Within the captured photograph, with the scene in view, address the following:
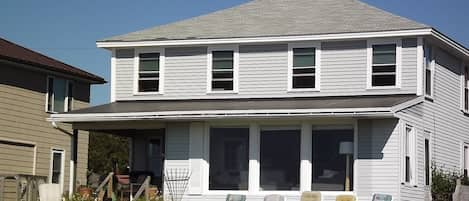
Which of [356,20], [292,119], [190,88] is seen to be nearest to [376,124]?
[292,119]

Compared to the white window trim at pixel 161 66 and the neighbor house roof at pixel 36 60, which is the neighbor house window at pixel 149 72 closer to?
the white window trim at pixel 161 66

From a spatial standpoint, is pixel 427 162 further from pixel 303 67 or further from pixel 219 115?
pixel 219 115

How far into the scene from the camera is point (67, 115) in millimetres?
28078

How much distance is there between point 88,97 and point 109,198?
955cm

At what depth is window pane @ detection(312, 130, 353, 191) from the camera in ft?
86.5

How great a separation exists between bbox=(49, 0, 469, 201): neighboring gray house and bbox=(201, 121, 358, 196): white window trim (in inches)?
1.2

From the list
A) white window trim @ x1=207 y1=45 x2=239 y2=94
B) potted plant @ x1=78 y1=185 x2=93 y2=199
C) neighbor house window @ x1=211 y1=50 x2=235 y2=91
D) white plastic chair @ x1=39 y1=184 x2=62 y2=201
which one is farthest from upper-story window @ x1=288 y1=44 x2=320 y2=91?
white plastic chair @ x1=39 y1=184 x2=62 y2=201

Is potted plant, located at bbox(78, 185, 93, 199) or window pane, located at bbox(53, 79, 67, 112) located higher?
window pane, located at bbox(53, 79, 67, 112)

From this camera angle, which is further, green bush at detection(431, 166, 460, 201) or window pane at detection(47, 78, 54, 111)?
window pane at detection(47, 78, 54, 111)

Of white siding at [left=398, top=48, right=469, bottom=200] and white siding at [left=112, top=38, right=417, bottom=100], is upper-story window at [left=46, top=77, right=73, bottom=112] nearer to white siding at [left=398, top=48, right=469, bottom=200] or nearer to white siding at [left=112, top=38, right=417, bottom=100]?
white siding at [left=112, top=38, right=417, bottom=100]

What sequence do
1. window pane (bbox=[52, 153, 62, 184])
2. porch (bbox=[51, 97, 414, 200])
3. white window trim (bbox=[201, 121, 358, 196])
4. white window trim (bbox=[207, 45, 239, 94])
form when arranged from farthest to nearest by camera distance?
window pane (bbox=[52, 153, 62, 184]) → white window trim (bbox=[207, 45, 239, 94]) → white window trim (bbox=[201, 121, 358, 196]) → porch (bbox=[51, 97, 414, 200])

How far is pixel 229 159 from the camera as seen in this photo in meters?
27.5

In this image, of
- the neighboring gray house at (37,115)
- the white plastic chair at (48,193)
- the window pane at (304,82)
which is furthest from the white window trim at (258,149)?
the neighboring gray house at (37,115)

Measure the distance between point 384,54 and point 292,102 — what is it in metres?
3.20
